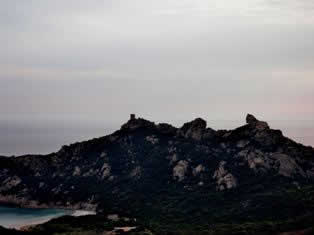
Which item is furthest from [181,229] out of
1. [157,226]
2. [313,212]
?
[313,212]

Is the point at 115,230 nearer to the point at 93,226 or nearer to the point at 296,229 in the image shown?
the point at 93,226

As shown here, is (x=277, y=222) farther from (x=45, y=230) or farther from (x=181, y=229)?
(x=45, y=230)

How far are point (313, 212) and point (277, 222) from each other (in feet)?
34.0

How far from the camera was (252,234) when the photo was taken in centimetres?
16362

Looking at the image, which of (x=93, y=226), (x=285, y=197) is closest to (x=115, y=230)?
(x=93, y=226)

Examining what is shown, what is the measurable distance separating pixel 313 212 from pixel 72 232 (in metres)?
57.6

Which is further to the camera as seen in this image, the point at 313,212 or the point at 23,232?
the point at 313,212

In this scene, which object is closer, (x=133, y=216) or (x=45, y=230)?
(x=45, y=230)

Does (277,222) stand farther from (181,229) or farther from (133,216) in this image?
A: (133,216)

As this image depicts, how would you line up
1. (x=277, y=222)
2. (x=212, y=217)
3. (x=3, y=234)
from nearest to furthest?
(x=3, y=234) < (x=277, y=222) < (x=212, y=217)

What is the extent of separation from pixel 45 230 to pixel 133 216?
109 feet

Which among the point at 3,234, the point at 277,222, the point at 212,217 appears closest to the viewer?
the point at 3,234

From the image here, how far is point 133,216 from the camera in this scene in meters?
200

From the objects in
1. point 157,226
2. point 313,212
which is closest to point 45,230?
point 157,226
